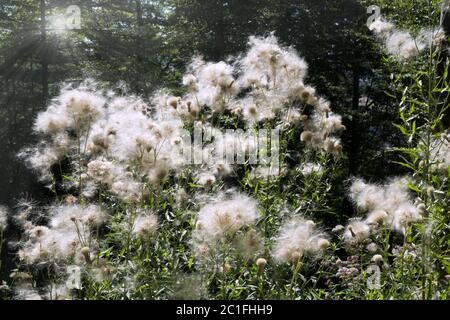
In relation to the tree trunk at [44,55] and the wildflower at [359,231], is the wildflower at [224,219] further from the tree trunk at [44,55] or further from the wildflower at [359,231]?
the tree trunk at [44,55]

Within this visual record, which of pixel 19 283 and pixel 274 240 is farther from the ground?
pixel 274 240

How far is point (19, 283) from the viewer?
2.91m

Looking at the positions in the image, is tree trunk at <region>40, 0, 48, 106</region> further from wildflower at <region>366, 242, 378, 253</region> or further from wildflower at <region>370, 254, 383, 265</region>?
wildflower at <region>370, 254, 383, 265</region>

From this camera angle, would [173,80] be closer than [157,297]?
No

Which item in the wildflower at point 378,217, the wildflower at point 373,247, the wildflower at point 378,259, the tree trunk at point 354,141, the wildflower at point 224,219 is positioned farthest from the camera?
the tree trunk at point 354,141

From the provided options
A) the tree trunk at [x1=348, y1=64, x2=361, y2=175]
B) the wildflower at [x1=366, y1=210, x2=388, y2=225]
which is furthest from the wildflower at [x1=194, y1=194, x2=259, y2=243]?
the tree trunk at [x1=348, y1=64, x2=361, y2=175]

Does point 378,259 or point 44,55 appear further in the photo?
point 44,55

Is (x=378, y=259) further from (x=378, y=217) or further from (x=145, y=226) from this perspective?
(x=145, y=226)

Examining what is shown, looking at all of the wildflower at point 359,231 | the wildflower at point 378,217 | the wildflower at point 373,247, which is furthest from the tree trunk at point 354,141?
the wildflower at point 378,217

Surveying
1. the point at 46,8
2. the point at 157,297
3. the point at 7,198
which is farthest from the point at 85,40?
the point at 157,297

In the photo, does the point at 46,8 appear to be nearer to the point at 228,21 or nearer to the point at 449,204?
the point at 228,21

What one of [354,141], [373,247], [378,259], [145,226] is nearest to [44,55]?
[354,141]

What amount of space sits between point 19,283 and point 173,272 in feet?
4.05
